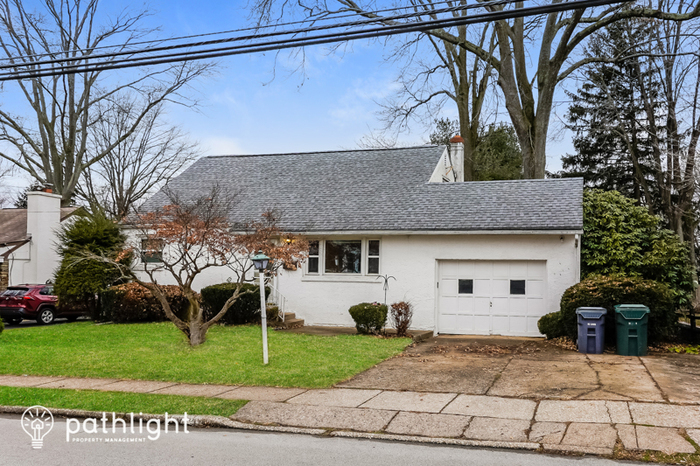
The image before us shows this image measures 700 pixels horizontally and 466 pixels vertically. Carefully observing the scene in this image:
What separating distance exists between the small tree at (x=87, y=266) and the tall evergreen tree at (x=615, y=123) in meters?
23.5

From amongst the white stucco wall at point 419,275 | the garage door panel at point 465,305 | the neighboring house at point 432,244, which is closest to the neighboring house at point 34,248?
the neighboring house at point 432,244

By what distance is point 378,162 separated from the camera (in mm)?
21828

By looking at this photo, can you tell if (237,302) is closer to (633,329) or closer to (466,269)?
(466,269)

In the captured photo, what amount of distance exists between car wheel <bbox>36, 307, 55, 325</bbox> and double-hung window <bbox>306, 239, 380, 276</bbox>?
9.89 m

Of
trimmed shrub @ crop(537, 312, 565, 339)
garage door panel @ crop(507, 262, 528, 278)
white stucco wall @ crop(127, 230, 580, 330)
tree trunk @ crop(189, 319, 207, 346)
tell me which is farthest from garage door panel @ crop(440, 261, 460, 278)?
tree trunk @ crop(189, 319, 207, 346)

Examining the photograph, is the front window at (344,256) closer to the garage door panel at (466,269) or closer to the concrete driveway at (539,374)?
the garage door panel at (466,269)

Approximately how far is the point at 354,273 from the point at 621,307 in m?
7.83

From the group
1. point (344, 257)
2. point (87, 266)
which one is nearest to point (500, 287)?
point (344, 257)

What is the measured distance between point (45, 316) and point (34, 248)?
696cm

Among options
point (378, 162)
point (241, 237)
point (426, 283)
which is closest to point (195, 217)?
point (241, 237)

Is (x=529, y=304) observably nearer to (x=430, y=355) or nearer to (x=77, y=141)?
(x=430, y=355)

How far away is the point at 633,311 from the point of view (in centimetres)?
1254

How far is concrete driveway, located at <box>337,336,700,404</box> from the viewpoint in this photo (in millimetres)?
9125

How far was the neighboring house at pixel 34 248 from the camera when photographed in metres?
26.7
